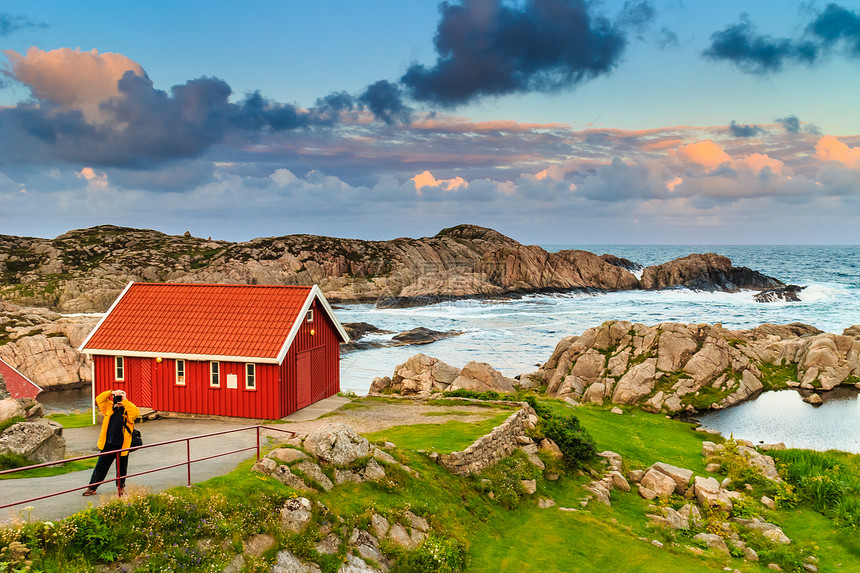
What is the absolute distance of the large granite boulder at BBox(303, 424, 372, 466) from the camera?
583 inches

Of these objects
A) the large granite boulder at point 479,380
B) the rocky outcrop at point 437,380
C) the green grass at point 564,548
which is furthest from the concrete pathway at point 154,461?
the large granite boulder at point 479,380

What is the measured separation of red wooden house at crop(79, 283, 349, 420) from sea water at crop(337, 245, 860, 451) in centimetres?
1678

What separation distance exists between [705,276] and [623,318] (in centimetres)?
4912

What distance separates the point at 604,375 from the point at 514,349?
21128 millimetres

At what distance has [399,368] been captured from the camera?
38.7m

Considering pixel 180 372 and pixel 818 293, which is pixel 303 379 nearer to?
pixel 180 372

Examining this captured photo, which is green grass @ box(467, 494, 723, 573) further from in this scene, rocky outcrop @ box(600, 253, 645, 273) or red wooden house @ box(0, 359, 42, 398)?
rocky outcrop @ box(600, 253, 645, 273)

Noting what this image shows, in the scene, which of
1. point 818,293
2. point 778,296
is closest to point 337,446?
point 778,296

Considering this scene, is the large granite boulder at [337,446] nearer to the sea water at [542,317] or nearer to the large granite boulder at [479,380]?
the large granite boulder at [479,380]

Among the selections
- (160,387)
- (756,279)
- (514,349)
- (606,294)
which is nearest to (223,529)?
(160,387)

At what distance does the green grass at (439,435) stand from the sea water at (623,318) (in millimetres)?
17903

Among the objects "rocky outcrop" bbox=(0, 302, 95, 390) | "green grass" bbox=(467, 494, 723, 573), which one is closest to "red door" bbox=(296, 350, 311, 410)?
"green grass" bbox=(467, 494, 723, 573)

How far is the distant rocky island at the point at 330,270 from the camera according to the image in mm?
107250

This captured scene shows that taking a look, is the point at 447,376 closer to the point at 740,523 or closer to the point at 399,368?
the point at 399,368
